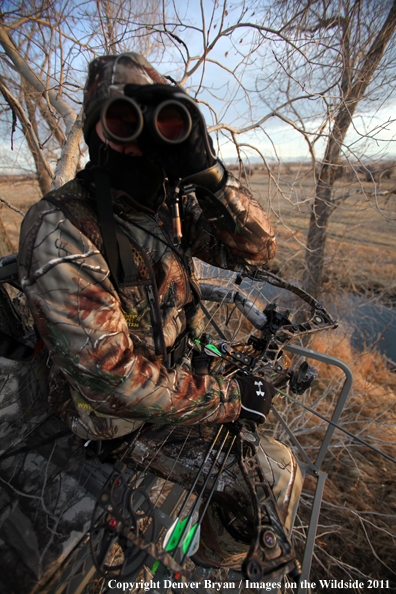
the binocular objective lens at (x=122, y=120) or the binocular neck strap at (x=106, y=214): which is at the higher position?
the binocular objective lens at (x=122, y=120)

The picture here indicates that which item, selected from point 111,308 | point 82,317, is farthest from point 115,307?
point 82,317

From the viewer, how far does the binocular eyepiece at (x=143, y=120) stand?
3.48ft

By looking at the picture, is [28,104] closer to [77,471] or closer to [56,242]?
[56,242]

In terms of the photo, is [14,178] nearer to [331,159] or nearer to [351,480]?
[331,159]

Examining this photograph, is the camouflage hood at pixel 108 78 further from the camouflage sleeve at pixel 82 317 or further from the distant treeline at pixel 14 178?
the distant treeline at pixel 14 178

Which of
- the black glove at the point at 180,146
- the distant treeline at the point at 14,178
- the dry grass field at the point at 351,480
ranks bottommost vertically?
the dry grass field at the point at 351,480

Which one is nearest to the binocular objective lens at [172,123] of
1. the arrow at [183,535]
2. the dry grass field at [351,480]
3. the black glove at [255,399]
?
the black glove at [255,399]

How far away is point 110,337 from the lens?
3.88ft

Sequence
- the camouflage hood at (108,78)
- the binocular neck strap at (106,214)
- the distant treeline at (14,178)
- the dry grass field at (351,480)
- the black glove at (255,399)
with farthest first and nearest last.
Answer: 1. the distant treeline at (14,178)
2. the dry grass field at (351,480)
3. the black glove at (255,399)
4. the binocular neck strap at (106,214)
5. the camouflage hood at (108,78)

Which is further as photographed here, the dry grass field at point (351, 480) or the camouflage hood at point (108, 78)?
the dry grass field at point (351, 480)

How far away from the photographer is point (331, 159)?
5.64 meters

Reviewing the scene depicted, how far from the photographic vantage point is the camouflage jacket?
1.12 m

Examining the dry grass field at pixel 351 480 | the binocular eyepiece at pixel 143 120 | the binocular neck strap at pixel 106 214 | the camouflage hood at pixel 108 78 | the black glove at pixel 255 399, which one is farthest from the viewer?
the dry grass field at pixel 351 480

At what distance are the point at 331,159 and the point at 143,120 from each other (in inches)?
229
